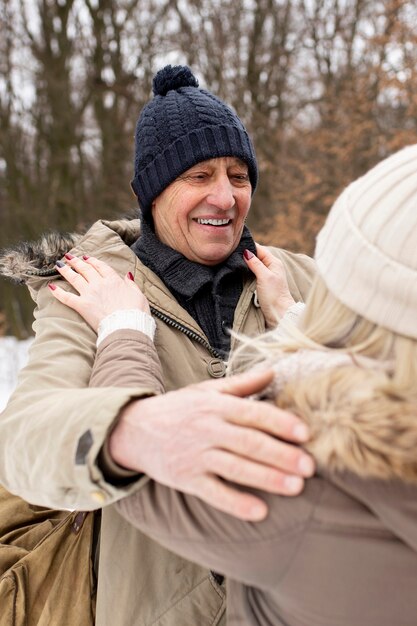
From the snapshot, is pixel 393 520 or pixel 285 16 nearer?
pixel 393 520

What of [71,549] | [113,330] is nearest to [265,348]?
[113,330]

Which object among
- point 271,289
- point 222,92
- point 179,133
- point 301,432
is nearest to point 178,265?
point 271,289

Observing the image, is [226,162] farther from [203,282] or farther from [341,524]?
[341,524]

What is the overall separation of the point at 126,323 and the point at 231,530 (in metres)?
0.70

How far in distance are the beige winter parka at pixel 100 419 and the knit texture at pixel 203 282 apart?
0.19 feet

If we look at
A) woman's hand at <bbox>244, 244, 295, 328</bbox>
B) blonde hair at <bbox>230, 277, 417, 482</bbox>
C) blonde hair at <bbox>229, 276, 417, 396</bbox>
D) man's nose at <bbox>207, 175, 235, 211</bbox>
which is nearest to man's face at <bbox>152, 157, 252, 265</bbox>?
man's nose at <bbox>207, 175, 235, 211</bbox>

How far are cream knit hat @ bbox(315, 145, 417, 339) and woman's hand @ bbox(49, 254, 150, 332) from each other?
28.7 inches

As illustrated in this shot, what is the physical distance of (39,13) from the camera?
12.2 m

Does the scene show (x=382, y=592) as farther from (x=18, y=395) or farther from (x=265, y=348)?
(x=18, y=395)

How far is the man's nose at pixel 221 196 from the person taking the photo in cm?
206

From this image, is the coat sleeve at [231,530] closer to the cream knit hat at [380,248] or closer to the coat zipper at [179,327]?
the cream knit hat at [380,248]

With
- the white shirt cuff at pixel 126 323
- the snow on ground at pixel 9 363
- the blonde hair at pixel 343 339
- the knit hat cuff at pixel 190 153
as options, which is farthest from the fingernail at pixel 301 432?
the snow on ground at pixel 9 363

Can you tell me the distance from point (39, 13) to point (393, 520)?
43.9 feet

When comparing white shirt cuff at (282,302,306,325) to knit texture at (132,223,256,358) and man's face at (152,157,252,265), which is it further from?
man's face at (152,157,252,265)
